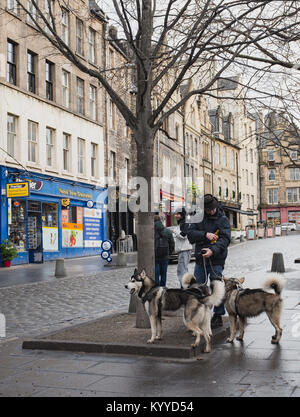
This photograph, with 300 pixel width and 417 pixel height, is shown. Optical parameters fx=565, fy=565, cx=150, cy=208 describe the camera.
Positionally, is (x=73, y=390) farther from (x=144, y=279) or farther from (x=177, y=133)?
(x=177, y=133)

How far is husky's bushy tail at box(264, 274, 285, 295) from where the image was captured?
280 inches

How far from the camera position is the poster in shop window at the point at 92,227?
31.6 m

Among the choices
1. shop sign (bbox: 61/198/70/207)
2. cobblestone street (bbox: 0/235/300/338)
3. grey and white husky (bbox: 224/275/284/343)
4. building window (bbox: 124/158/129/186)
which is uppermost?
building window (bbox: 124/158/129/186)

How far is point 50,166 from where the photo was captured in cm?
2812

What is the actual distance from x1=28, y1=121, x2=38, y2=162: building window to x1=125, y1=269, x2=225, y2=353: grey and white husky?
64.9 feet

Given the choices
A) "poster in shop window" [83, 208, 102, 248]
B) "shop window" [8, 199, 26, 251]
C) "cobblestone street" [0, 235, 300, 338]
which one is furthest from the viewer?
"poster in shop window" [83, 208, 102, 248]

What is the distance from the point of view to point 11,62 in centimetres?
2512

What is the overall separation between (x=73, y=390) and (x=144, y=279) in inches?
94.7

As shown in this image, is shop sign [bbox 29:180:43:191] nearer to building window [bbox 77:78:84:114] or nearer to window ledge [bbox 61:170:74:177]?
window ledge [bbox 61:170:74:177]

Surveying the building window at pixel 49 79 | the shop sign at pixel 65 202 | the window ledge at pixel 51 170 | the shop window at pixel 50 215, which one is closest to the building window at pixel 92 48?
the building window at pixel 49 79

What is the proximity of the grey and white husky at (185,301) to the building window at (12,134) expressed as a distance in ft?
60.7

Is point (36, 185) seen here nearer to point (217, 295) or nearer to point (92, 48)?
point (92, 48)
